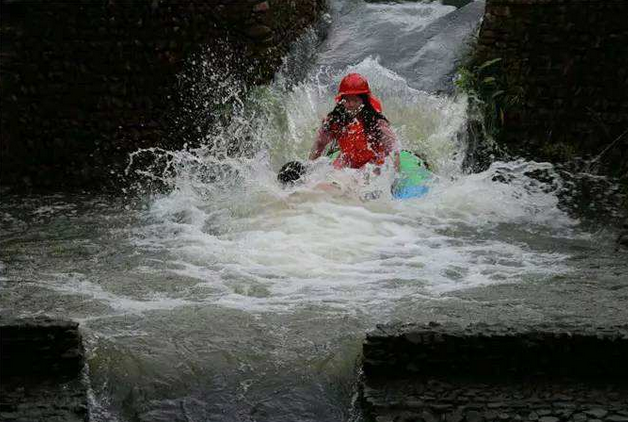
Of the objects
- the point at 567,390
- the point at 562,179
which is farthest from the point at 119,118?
the point at 567,390

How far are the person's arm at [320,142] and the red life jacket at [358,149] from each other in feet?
0.69

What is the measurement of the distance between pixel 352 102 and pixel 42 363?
4.50m

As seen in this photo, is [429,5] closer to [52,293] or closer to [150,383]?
[52,293]

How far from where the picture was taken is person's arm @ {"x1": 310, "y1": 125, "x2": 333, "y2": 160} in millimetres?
9086

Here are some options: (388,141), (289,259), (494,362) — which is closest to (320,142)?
(388,141)

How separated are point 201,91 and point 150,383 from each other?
515 cm

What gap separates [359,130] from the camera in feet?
29.2

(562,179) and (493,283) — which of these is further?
(562,179)

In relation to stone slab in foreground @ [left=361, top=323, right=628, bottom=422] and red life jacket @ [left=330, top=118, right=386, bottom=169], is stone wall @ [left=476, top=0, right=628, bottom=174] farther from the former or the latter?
stone slab in foreground @ [left=361, top=323, right=628, bottom=422]

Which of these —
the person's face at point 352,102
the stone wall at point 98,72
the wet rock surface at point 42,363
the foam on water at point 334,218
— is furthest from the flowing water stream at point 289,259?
the person's face at point 352,102

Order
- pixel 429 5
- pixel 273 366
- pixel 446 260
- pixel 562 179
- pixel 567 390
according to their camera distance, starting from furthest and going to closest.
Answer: pixel 429 5 < pixel 562 179 < pixel 446 260 < pixel 273 366 < pixel 567 390

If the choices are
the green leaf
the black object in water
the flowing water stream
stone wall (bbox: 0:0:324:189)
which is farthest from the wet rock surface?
the green leaf

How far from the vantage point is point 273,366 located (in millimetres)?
5375

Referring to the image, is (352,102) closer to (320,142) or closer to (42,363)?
(320,142)
